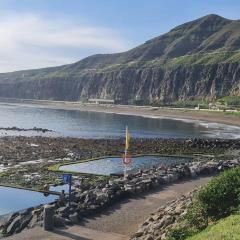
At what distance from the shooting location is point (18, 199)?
3475 cm

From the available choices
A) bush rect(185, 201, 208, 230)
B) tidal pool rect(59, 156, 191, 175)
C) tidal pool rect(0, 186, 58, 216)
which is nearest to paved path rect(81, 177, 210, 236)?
bush rect(185, 201, 208, 230)

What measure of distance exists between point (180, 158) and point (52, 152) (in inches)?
667

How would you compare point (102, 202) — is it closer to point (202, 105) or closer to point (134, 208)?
point (134, 208)

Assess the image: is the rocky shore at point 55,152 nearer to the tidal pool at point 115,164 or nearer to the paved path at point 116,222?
the tidal pool at point 115,164

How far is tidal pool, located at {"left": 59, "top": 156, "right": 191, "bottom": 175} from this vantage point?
46906 mm

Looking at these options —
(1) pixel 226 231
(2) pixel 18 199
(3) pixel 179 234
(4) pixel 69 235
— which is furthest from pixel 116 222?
(2) pixel 18 199

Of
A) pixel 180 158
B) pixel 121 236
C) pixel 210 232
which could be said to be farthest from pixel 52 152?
pixel 210 232

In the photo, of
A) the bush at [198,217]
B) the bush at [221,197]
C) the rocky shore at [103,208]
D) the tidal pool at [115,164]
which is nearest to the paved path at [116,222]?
the rocky shore at [103,208]

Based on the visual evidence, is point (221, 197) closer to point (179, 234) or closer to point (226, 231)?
point (179, 234)

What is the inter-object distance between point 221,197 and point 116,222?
5194mm

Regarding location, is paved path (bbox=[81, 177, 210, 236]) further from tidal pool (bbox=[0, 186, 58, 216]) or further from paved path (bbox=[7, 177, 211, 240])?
tidal pool (bbox=[0, 186, 58, 216])

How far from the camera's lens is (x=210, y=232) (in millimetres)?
15906

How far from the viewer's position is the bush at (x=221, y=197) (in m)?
19.5

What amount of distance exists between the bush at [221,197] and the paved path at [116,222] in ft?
11.8
